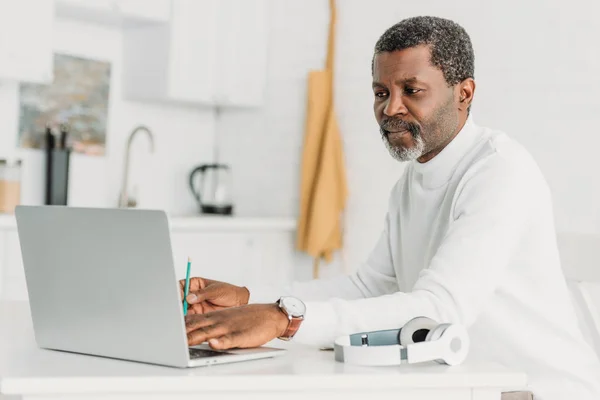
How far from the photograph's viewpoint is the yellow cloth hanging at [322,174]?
4395mm

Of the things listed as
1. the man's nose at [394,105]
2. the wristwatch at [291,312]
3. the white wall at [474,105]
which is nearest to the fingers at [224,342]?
the wristwatch at [291,312]

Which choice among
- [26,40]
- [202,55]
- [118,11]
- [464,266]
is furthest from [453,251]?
[202,55]

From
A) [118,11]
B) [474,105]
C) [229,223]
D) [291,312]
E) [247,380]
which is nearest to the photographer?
[247,380]

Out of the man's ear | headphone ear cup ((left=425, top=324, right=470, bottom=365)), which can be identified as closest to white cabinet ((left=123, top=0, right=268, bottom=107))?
the man's ear

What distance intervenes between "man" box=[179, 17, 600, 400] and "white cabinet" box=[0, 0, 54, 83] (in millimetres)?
2147

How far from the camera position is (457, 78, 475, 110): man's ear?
2059 millimetres

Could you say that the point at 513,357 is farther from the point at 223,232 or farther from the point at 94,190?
the point at 94,190

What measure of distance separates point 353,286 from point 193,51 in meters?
2.61

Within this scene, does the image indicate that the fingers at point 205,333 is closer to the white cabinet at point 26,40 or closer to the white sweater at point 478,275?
the white sweater at point 478,275

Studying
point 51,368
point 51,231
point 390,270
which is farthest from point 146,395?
point 390,270

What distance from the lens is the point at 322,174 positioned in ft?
14.4

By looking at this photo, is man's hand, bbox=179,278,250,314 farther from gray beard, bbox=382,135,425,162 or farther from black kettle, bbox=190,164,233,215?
black kettle, bbox=190,164,233,215

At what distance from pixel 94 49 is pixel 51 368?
3.42m

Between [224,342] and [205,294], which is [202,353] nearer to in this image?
[224,342]
